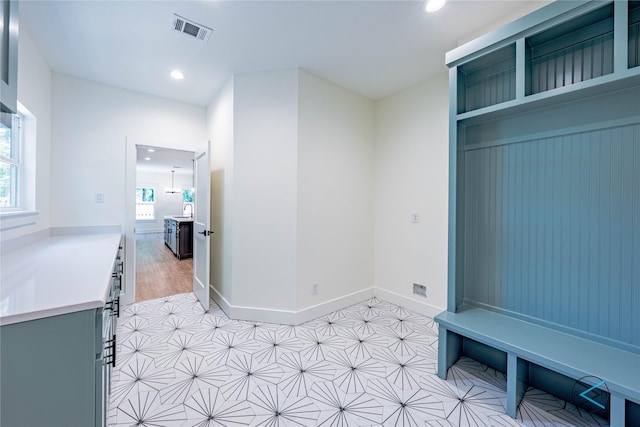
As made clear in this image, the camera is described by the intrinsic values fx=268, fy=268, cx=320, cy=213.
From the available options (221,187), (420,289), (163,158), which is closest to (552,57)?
(420,289)

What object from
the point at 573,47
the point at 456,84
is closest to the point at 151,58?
the point at 456,84

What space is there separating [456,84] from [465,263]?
1411mm

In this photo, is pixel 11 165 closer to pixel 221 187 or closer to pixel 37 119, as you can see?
pixel 37 119

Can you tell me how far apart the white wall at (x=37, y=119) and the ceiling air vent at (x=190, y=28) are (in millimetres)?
1248

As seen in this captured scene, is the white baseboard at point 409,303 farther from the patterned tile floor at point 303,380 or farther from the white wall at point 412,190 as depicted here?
the patterned tile floor at point 303,380

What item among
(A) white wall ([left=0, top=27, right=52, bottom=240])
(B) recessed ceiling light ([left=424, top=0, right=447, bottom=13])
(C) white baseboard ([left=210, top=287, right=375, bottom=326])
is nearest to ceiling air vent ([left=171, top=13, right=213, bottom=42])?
(A) white wall ([left=0, top=27, right=52, bottom=240])

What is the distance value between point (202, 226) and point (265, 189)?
1.06 meters

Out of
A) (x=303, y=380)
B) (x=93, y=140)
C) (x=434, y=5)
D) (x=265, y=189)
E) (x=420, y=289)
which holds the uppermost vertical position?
(x=434, y=5)

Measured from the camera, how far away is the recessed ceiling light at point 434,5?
74.1 inches

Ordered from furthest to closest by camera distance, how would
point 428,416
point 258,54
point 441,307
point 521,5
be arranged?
point 441,307 → point 258,54 → point 521,5 → point 428,416

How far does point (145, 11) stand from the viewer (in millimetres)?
1998

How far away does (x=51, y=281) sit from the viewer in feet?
4.23

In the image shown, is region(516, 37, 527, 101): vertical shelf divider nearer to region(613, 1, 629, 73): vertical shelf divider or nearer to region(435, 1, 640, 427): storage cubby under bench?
region(435, 1, 640, 427): storage cubby under bench

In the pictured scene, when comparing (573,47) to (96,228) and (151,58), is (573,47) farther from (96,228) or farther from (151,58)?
(96,228)
